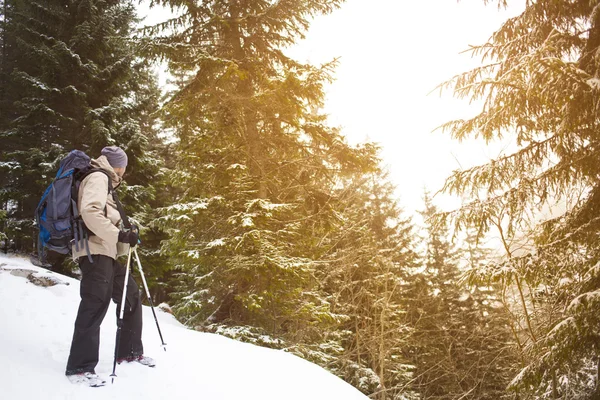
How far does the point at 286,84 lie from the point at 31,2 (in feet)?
35.9

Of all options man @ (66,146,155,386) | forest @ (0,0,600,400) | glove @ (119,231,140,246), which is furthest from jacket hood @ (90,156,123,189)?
forest @ (0,0,600,400)

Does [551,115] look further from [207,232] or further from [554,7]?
[207,232]

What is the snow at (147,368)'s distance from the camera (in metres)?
2.93

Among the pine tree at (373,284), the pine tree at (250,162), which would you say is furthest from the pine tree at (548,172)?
the pine tree at (373,284)

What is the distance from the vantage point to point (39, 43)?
483 inches

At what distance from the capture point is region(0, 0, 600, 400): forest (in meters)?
5.41

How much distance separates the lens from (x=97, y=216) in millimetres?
3223

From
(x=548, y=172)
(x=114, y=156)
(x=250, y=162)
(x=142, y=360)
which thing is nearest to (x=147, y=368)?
(x=142, y=360)

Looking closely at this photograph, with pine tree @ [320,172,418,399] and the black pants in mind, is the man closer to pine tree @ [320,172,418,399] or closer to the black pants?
the black pants

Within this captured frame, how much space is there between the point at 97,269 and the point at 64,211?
641 mm

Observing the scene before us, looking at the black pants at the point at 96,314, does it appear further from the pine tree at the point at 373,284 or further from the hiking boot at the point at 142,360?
the pine tree at the point at 373,284

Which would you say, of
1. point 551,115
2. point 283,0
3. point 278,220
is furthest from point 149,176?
point 551,115

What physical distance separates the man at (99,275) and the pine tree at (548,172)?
18.3 ft

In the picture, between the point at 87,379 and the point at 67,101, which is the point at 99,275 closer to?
the point at 87,379
